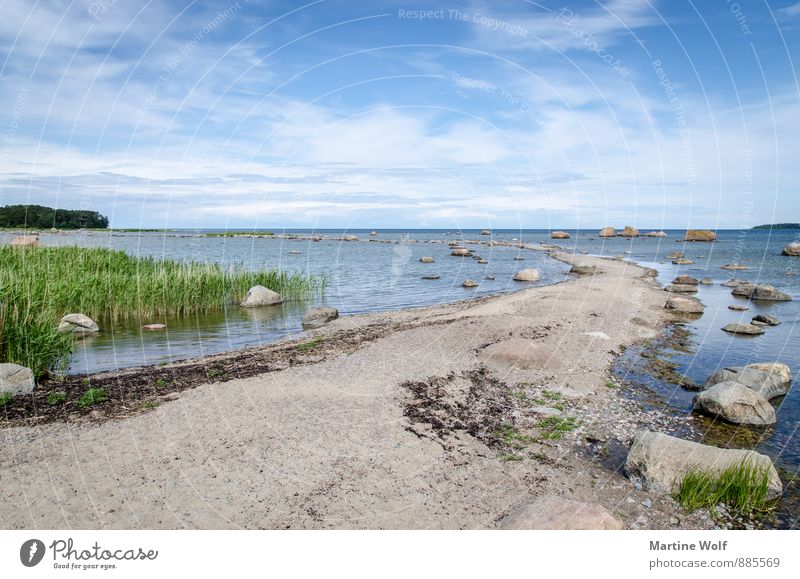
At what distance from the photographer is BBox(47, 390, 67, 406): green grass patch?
12.0 meters

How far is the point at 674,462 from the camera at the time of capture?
8.65m

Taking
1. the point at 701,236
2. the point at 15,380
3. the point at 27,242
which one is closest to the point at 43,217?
the point at 27,242

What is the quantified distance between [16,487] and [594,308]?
25.5 metres

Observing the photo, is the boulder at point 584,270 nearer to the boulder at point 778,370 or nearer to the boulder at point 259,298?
the boulder at point 259,298

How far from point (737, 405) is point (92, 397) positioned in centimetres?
1579

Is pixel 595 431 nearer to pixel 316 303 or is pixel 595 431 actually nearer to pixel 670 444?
pixel 670 444

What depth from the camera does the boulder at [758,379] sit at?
45.4 ft

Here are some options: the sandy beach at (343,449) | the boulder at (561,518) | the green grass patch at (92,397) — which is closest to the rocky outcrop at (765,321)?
the sandy beach at (343,449)

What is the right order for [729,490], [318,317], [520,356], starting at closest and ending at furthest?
1. [729,490]
2. [520,356]
3. [318,317]

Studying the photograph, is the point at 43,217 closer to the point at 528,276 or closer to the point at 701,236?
the point at 528,276

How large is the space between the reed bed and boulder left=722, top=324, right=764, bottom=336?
25324 mm

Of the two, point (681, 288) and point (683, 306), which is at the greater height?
point (681, 288)
